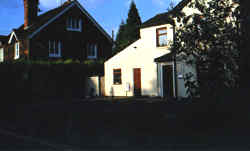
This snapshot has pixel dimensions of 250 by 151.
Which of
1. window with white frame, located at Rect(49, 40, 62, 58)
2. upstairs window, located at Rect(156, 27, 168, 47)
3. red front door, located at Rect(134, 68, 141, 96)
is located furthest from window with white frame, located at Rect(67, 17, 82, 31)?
upstairs window, located at Rect(156, 27, 168, 47)

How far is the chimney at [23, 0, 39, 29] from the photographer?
30.3 m

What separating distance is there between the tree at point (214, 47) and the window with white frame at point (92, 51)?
24.3 metres

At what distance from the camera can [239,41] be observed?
26.5 ft

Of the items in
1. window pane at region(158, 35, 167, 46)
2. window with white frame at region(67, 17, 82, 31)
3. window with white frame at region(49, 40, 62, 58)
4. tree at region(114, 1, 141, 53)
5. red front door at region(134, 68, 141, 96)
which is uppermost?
tree at region(114, 1, 141, 53)

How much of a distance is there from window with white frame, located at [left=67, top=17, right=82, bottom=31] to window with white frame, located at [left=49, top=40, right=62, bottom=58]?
2063 millimetres

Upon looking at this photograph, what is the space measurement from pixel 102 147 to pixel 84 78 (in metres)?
20.4

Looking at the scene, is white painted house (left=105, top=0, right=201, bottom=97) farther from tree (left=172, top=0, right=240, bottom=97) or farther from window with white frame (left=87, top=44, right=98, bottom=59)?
tree (left=172, top=0, right=240, bottom=97)

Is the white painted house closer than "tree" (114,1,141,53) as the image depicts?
Yes

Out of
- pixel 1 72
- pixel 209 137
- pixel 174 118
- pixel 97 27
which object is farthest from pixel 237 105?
pixel 97 27

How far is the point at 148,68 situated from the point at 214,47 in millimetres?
13489

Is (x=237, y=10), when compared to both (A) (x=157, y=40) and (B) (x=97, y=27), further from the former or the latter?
(B) (x=97, y=27)

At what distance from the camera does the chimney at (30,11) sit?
30328 mm

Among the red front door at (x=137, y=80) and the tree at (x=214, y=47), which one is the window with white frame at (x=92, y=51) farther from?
the tree at (x=214, y=47)

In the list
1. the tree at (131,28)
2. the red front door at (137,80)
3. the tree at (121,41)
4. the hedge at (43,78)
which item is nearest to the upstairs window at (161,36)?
the red front door at (137,80)
